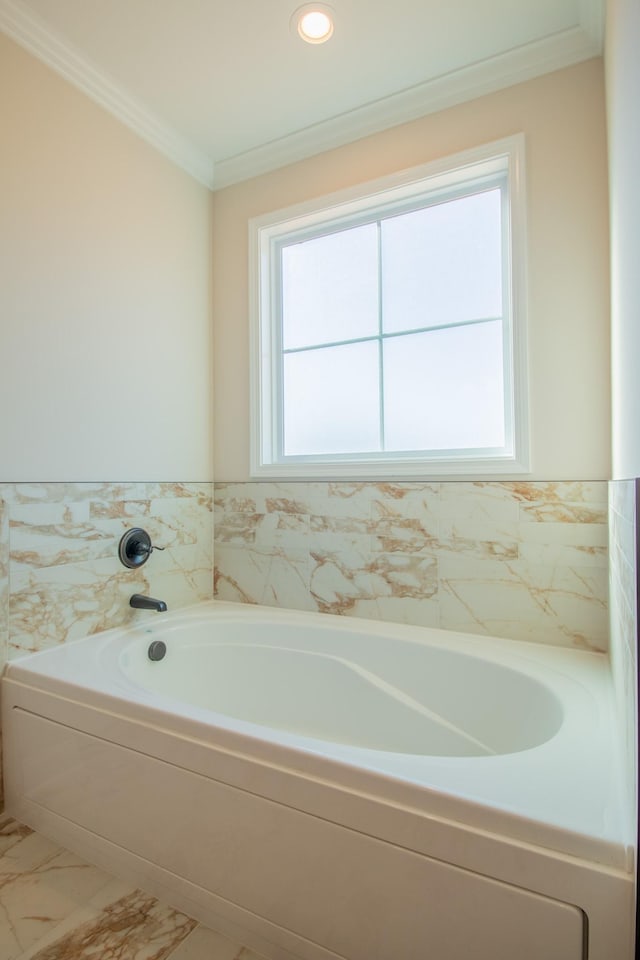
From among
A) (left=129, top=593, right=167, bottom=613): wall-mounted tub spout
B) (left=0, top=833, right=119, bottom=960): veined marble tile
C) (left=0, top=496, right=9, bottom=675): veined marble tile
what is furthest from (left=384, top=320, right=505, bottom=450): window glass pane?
(left=0, top=833, right=119, bottom=960): veined marble tile

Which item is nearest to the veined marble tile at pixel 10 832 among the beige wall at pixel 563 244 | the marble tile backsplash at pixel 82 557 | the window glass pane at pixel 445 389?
the marble tile backsplash at pixel 82 557

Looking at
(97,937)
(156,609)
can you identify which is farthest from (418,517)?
(97,937)

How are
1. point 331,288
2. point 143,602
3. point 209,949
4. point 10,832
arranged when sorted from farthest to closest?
point 331,288
point 143,602
point 10,832
point 209,949

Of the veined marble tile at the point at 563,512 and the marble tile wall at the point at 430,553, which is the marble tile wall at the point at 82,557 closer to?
the marble tile wall at the point at 430,553

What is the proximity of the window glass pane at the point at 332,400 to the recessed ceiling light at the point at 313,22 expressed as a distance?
107 cm

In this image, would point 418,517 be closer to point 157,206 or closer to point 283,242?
point 283,242

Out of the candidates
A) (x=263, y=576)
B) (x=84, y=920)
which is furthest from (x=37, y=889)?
(x=263, y=576)

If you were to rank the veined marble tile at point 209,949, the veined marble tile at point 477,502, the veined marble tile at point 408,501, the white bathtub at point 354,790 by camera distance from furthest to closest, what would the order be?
the veined marble tile at point 408,501
the veined marble tile at point 477,502
the veined marble tile at point 209,949
the white bathtub at point 354,790

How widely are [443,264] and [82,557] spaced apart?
1.85m

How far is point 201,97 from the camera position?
1938 millimetres

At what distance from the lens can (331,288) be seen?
2279 mm

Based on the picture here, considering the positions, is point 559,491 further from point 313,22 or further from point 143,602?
point 313,22

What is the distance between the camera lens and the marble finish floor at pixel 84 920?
3.56 feet

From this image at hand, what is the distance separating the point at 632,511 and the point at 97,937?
57.9 inches
